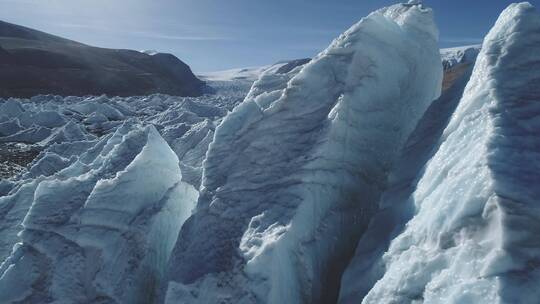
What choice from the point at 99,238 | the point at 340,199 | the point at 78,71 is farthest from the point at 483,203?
the point at 78,71

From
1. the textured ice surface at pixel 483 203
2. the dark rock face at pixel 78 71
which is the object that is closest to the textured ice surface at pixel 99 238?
the textured ice surface at pixel 483 203

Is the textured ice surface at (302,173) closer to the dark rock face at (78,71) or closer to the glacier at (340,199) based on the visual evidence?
the glacier at (340,199)

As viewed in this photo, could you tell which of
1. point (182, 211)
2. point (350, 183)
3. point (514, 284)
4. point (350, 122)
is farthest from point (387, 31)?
point (514, 284)

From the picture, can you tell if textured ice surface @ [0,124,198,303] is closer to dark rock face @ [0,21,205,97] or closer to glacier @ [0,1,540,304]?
glacier @ [0,1,540,304]

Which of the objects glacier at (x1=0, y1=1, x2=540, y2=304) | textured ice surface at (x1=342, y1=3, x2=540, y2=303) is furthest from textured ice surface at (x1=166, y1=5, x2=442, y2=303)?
textured ice surface at (x1=342, y1=3, x2=540, y2=303)

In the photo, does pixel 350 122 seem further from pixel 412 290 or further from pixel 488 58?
pixel 412 290

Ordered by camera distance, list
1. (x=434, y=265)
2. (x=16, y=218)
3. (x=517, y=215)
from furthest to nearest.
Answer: (x=16, y=218) < (x=434, y=265) < (x=517, y=215)

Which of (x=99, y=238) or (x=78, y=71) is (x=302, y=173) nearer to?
(x=99, y=238)
